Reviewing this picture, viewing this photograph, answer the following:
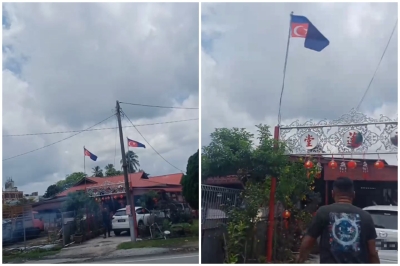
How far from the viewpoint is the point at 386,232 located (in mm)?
6516

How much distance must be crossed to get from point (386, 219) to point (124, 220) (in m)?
3.52

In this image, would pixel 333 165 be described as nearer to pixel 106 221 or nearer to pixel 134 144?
pixel 134 144

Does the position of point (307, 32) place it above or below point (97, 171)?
above

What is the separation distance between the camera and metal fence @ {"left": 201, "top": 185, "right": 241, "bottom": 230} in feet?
22.7

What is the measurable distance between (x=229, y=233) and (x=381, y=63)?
9.53 ft

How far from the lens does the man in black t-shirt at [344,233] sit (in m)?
5.34

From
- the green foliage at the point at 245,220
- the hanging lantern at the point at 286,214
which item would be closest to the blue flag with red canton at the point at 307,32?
the green foliage at the point at 245,220

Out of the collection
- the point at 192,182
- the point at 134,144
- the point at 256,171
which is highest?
the point at 134,144

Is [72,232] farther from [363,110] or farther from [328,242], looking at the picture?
[363,110]

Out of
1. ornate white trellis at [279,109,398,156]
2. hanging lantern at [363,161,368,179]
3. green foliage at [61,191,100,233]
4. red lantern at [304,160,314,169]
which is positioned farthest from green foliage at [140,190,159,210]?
hanging lantern at [363,161,368,179]

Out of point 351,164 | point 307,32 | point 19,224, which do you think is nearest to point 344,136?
point 351,164

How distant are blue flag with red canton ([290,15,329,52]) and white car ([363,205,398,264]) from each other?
2.14m

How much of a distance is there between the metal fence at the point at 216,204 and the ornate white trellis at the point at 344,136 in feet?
3.14

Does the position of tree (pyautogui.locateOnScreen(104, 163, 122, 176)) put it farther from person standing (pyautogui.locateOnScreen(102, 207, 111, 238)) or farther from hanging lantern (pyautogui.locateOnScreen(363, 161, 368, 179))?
hanging lantern (pyautogui.locateOnScreen(363, 161, 368, 179))
